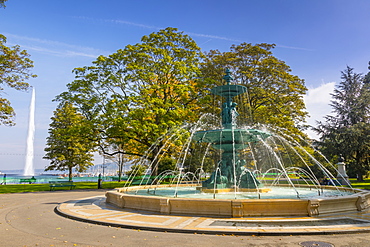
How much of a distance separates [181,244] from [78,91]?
1019 inches

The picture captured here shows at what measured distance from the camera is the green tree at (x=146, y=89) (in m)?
26.8

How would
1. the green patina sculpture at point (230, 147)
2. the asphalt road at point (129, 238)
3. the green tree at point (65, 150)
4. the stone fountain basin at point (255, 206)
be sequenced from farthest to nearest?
1. the green tree at point (65, 150)
2. the green patina sculpture at point (230, 147)
3. the stone fountain basin at point (255, 206)
4. the asphalt road at point (129, 238)

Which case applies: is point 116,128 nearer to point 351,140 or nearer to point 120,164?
point 120,164

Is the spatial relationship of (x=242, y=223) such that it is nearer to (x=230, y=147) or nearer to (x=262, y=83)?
(x=230, y=147)

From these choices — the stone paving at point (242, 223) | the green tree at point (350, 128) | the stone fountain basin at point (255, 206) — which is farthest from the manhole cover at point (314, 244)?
the green tree at point (350, 128)

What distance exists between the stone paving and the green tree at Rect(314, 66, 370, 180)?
31430mm

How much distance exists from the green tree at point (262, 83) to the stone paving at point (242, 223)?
21.0 metres

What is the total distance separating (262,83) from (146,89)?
13774 mm

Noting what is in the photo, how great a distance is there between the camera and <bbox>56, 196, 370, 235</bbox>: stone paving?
7637mm

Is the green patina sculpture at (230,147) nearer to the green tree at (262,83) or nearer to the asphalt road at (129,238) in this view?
the asphalt road at (129,238)

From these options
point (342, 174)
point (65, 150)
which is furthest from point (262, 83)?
point (65, 150)

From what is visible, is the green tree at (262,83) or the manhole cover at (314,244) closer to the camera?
the manhole cover at (314,244)

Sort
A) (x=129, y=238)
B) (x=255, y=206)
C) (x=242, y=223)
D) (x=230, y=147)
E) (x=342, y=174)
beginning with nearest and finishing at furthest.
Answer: (x=129, y=238) < (x=242, y=223) < (x=255, y=206) < (x=230, y=147) < (x=342, y=174)

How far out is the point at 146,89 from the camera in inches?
1079
